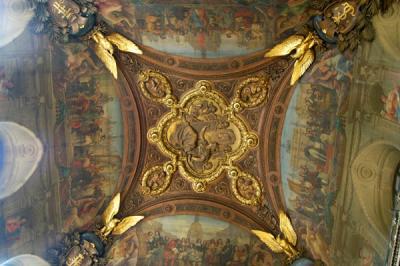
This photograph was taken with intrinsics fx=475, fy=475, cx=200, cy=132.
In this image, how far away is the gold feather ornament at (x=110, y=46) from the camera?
1320cm

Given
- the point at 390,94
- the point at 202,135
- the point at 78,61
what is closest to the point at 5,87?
the point at 78,61

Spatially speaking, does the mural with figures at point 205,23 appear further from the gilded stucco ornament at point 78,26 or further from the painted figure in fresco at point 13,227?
the painted figure in fresco at point 13,227

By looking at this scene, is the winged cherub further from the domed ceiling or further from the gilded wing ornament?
the gilded wing ornament

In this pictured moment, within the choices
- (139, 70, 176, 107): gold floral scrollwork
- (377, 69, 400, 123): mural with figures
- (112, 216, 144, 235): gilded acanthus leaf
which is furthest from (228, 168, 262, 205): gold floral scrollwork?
(377, 69, 400, 123): mural with figures

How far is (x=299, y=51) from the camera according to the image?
1302 cm

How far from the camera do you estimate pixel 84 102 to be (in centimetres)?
1377

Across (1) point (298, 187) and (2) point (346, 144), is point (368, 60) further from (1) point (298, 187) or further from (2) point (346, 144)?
(1) point (298, 187)

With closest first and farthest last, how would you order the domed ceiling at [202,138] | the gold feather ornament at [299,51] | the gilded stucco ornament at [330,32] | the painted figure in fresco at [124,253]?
the gilded stucco ornament at [330,32] < the domed ceiling at [202,138] < the gold feather ornament at [299,51] < the painted figure in fresco at [124,253]

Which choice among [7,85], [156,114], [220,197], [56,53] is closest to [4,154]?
[7,85]

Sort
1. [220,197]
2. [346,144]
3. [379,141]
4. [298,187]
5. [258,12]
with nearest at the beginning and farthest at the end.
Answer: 1. [379,141]
2. [346,144]
3. [258,12]
4. [298,187]
5. [220,197]

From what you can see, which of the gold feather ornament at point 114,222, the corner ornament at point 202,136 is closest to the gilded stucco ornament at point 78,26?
the corner ornament at point 202,136

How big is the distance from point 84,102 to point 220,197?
16.9ft

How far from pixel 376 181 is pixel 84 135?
8.13 meters

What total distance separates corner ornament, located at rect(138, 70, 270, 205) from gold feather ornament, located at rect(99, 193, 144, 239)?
3.13 feet
